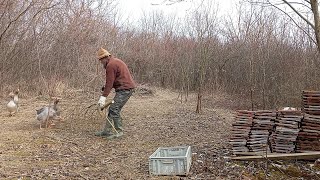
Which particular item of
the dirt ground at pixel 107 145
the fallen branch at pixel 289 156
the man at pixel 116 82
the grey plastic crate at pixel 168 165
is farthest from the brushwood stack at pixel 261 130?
the man at pixel 116 82

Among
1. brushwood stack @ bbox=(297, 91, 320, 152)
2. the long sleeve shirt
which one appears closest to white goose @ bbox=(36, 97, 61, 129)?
the long sleeve shirt

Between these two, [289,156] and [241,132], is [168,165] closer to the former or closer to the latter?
[241,132]

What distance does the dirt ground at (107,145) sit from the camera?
5293mm

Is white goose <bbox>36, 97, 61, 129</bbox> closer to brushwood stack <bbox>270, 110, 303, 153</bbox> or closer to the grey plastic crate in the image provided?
the grey plastic crate

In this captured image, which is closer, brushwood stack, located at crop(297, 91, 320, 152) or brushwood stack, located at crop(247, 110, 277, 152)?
brushwood stack, located at crop(297, 91, 320, 152)

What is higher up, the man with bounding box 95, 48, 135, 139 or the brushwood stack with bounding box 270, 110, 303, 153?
the man with bounding box 95, 48, 135, 139

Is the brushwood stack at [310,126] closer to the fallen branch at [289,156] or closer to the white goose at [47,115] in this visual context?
the fallen branch at [289,156]

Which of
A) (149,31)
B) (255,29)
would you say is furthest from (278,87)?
(149,31)

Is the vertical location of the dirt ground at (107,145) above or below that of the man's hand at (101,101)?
below

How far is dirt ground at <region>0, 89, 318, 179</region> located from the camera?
529cm

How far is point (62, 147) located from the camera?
655cm

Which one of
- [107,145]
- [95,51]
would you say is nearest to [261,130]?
[107,145]

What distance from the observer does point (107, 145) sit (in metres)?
6.85

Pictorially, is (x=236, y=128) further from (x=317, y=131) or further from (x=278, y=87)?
(x=278, y=87)
